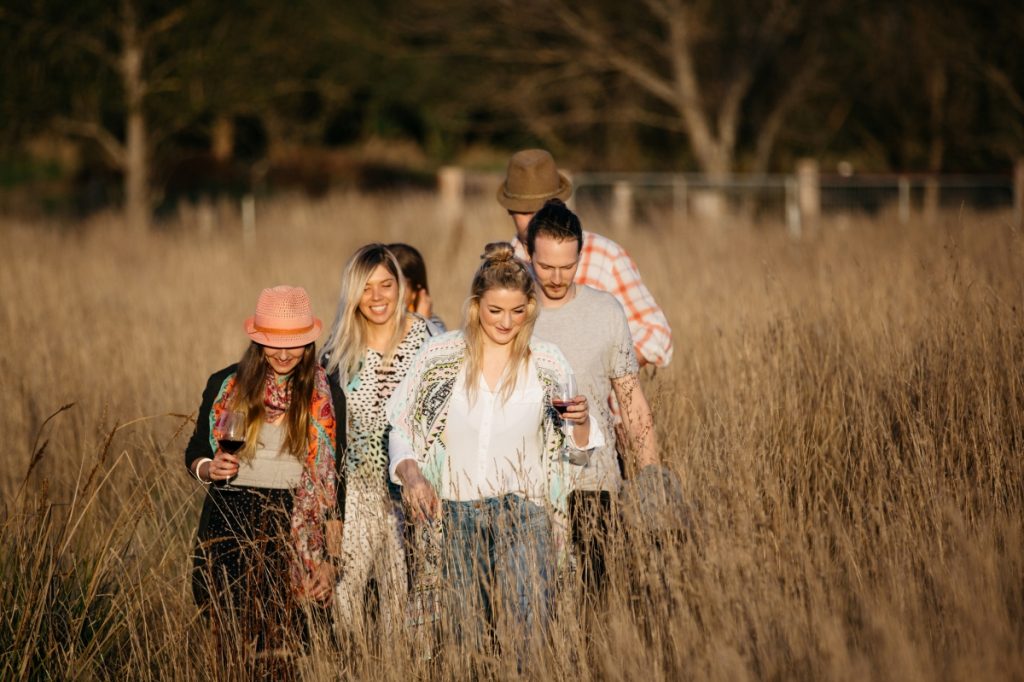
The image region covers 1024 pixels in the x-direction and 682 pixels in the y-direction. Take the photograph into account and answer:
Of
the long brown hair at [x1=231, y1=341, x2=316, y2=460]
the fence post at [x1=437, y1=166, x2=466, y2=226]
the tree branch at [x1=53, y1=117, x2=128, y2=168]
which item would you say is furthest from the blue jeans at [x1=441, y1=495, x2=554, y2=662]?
the tree branch at [x1=53, y1=117, x2=128, y2=168]

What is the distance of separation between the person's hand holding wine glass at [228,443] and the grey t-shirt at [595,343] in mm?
1080

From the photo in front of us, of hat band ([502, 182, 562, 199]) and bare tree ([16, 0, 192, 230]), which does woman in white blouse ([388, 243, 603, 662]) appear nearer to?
hat band ([502, 182, 562, 199])

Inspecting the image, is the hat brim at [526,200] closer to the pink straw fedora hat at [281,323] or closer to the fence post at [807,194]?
the pink straw fedora hat at [281,323]

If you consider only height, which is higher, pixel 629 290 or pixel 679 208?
pixel 679 208

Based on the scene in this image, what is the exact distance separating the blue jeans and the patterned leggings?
0.18 meters

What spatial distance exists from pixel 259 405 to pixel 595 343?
3.70 ft

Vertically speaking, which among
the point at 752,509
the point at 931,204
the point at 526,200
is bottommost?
the point at 752,509

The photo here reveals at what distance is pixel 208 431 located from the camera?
11.5 ft

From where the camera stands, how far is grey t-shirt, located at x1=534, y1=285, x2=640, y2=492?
3.69 m

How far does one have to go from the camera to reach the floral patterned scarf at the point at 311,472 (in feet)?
11.5

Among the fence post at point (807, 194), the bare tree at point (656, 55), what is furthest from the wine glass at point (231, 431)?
the bare tree at point (656, 55)

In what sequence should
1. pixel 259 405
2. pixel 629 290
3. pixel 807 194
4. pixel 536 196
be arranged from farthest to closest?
pixel 807 194
pixel 536 196
pixel 629 290
pixel 259 405

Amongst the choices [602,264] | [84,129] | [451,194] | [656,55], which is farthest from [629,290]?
[656,55]

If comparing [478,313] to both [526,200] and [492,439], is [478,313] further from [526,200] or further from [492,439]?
[526,200]
